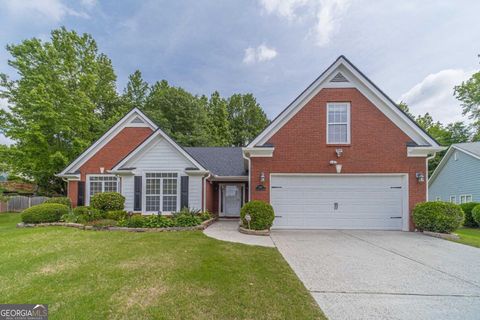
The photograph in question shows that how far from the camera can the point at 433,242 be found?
813cm

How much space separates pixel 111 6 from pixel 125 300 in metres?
15.3

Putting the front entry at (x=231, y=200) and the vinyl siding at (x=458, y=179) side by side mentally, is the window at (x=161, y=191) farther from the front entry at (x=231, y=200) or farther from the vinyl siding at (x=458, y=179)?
the vinyl siding at (x=458, y=179)

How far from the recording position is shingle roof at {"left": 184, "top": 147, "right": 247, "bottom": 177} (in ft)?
46.8

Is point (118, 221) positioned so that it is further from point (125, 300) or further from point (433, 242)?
point (433, 242)

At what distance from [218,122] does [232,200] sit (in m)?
19.8

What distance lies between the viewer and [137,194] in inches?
456

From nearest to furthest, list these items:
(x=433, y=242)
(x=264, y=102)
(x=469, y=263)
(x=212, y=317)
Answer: (x=212, y=317)
(x=469, y=263)
(x=433, y=242)
(x=264, y=102)

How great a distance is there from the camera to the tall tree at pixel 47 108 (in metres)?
18.5

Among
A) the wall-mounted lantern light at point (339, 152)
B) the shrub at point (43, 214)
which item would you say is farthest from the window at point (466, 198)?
the shrub at point (43, 214)

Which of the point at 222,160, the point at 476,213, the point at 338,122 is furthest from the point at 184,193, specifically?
the point at 476,213

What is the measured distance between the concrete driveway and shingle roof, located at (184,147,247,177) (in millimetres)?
6545

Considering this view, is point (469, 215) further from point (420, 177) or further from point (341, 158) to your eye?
point (341, 158)

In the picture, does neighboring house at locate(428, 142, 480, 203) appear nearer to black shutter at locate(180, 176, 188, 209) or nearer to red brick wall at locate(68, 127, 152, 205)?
black shutter at locate(180, 176, 188, 209)

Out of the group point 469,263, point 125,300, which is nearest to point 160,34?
point 125,300
